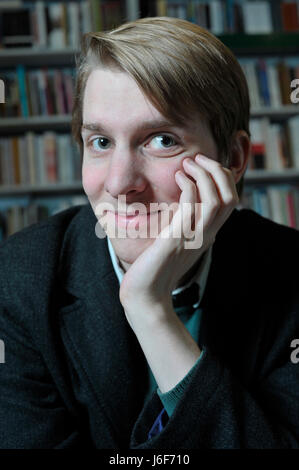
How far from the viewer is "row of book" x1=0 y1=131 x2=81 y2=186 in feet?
9.45

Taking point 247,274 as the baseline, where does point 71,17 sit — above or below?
above

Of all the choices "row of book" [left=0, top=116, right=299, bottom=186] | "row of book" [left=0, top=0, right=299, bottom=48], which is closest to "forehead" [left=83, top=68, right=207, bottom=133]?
"row of book" [left=0, top=116, right=299, bottom=186]

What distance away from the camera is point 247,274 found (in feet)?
3.84

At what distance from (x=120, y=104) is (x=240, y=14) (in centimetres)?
252

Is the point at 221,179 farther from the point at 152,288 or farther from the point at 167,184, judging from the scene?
the point at 152,288

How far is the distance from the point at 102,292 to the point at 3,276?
9.1 inches

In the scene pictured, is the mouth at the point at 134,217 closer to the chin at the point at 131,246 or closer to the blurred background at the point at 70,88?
the chin at the point at 131,246

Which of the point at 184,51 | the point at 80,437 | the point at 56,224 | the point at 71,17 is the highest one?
the point at 71,17

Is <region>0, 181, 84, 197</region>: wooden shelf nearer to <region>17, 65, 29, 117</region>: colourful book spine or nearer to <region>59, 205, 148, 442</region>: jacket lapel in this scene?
<region>17, 65, 29, 117</region>: colourful book spine

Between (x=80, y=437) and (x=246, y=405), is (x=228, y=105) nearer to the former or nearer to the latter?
(x=246, y=405)

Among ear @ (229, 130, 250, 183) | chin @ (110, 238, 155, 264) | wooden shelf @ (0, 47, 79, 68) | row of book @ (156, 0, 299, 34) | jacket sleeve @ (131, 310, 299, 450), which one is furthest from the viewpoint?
row of book @ (156, 0, 299, 34)

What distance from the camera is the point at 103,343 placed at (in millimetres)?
1035

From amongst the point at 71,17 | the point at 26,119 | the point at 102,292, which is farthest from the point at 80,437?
the point at 71,17

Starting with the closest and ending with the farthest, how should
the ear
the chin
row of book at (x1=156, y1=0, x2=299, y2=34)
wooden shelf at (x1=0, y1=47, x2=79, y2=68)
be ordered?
1. the chin
2. the ear
3. wooden shelf at (x1=0, y1=47, x2=79, y2=68)
4. row of book at (x1=156, y1=0, x2=299, y2=34)
